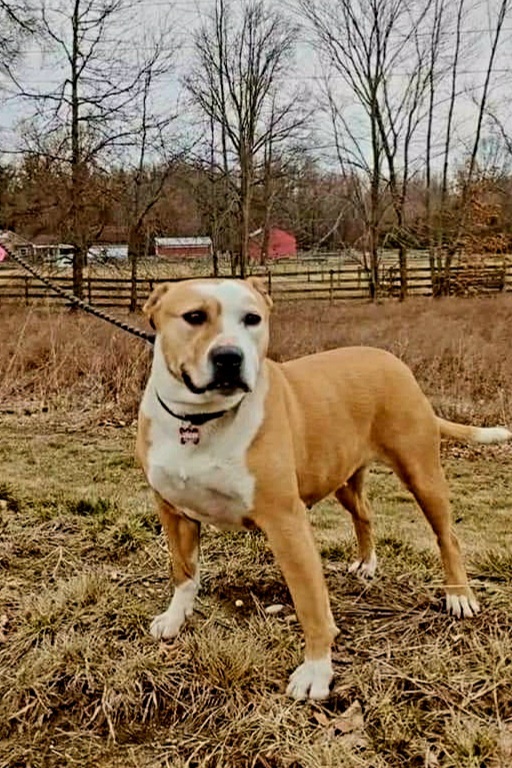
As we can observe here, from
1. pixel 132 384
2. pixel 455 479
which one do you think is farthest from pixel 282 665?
pixel 132 384

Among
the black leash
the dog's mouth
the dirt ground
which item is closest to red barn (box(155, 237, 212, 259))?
the black leash

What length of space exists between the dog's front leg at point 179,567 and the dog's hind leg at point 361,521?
0.69 metres

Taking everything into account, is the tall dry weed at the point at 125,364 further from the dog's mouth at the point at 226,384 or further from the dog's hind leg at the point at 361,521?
the dog's mouth at the point at 226,384

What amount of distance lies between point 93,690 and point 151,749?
0.31 meters

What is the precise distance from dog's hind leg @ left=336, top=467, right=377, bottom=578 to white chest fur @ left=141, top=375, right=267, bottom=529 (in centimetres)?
89

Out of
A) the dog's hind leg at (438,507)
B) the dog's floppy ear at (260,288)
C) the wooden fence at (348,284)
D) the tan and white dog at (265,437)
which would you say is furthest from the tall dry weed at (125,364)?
the wooden fence at (348,284)

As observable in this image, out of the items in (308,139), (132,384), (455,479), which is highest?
(308,139)

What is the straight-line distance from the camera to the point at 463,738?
76.5 inches

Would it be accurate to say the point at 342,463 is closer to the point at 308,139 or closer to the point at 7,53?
the point at 7,53

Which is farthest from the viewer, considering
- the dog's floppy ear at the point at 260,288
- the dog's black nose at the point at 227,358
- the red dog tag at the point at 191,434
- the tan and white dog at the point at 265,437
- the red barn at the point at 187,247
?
the red barn at the point at 187,247

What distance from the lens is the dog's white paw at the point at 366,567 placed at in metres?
2.96

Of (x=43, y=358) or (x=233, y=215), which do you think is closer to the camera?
(x=43, y=358)

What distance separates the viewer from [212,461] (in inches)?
82.4

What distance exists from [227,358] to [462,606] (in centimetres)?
133
